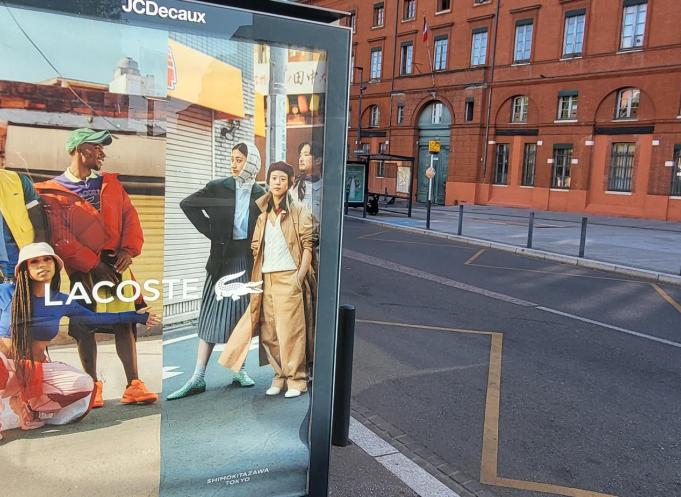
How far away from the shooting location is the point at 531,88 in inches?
1316

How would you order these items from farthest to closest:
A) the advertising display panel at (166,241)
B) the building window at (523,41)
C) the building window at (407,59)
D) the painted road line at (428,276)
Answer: the building window at (407,59) → the building window at (523,41) → the painted road line at (428,276) → the advertising display panel at (166,241)

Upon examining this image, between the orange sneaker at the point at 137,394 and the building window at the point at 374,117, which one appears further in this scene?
the building window at the point at 374,117

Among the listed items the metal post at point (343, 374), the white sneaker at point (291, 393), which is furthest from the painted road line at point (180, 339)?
the metal post at point (343, 374)

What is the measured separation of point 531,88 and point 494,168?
4.97 m

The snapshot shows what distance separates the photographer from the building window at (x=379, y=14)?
42219 mm

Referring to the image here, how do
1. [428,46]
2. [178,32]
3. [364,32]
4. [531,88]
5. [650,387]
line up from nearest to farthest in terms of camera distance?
1. [178,32]
2. [650,387]
3. [531,88]
4. [428,46]
5. [364,32]

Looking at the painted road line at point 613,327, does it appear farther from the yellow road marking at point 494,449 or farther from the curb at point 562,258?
the curb at point 562,258

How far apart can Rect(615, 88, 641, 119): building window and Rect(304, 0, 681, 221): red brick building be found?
7 centimetres

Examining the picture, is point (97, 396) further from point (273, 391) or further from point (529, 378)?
point (529, 378)

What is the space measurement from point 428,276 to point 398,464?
7.52m

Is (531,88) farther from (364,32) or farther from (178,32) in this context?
(178,32)

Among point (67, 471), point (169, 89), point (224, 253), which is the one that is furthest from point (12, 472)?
point (169, 89)

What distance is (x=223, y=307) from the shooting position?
2559 mm

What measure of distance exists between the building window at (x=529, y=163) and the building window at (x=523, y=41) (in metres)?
4.90
